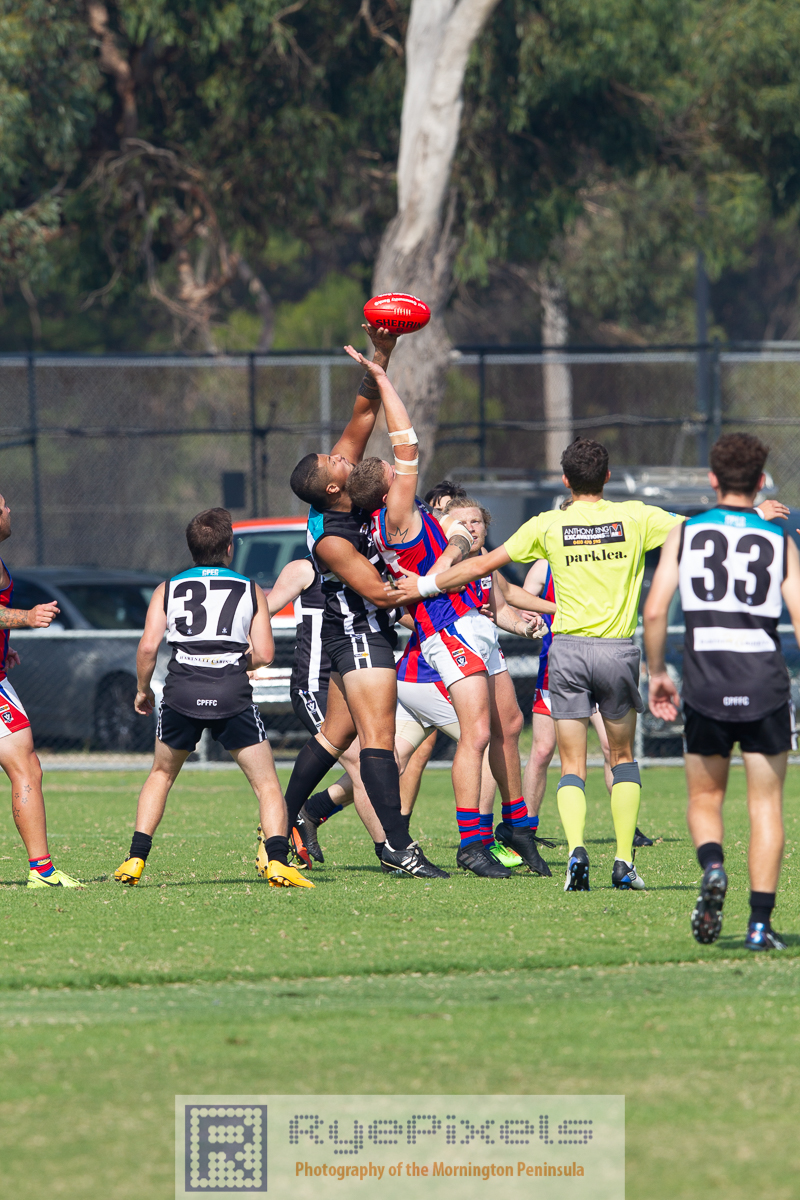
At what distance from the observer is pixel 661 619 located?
596 centimetres

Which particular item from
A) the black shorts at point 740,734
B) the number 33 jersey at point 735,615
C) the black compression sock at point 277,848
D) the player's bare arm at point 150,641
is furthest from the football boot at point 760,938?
the player's bare arm at point 150,641

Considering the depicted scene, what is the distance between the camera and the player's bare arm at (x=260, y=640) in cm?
761

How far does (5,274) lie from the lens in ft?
70.7

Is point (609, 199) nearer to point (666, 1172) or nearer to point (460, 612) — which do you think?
point (460, 612)

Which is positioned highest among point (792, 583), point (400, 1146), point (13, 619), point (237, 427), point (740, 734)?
point (237, 427)

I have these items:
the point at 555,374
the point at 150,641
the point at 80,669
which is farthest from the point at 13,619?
the point at 555,374

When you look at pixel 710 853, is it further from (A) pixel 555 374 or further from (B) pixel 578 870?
(A) pixel 555 374

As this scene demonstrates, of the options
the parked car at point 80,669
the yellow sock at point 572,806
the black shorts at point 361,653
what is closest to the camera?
the yellow sock at point 572,806

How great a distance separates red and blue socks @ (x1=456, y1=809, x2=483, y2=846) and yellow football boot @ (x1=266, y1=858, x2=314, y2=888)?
825 mm

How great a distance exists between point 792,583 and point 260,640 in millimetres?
2715

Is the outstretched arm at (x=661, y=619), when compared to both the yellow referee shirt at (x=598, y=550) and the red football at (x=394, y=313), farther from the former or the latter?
the red football at (x=394, y=313)

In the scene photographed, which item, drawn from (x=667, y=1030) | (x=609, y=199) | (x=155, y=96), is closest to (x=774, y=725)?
(x=667, y=1030)

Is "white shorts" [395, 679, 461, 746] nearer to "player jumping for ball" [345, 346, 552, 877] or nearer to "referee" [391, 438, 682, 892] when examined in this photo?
"player jumping for ball" [345, 346, 552, 877]

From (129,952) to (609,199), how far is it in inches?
1178
